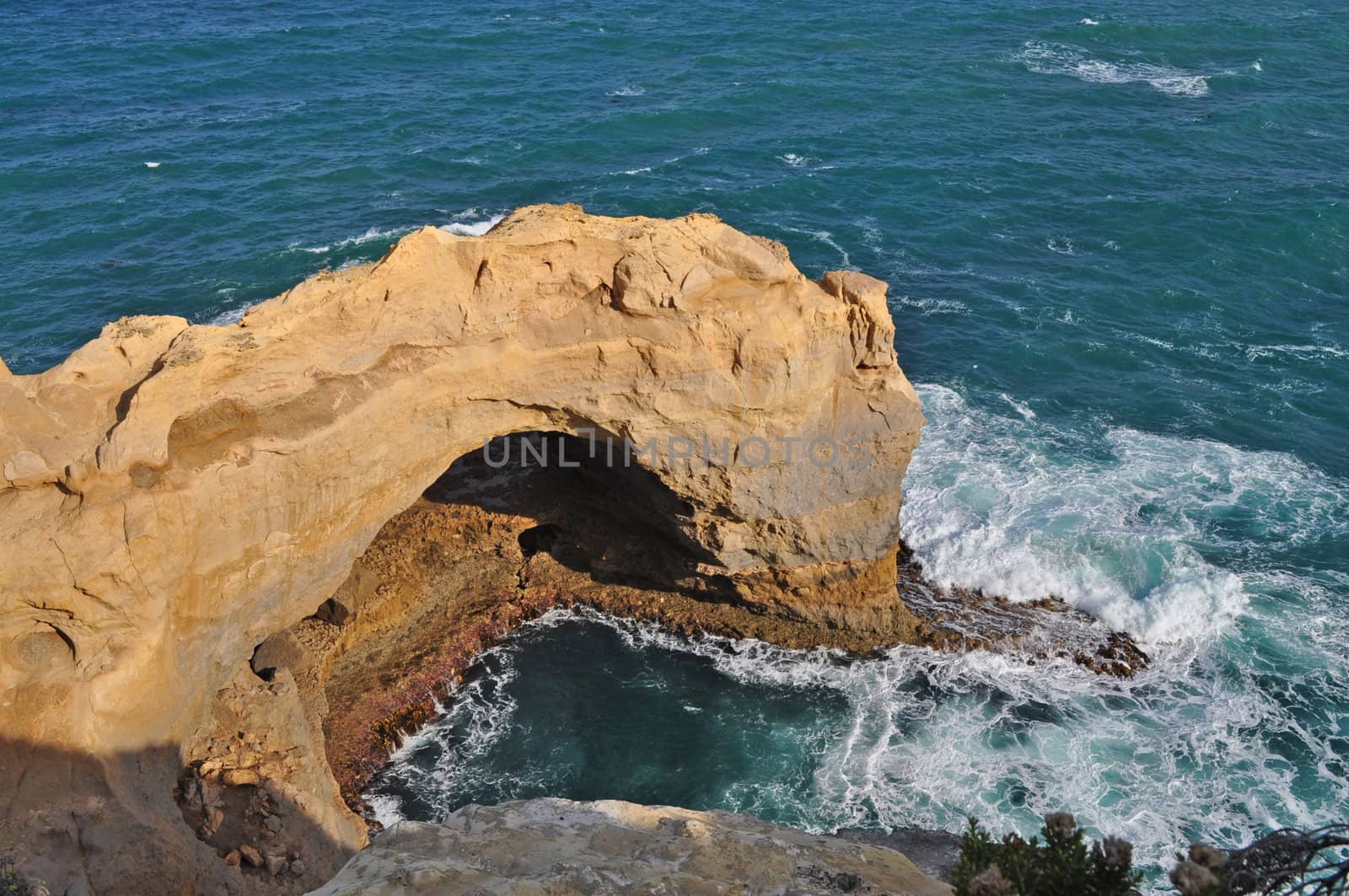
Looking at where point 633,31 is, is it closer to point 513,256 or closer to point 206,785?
point 513,256

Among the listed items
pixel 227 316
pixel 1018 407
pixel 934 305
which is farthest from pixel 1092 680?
pixel 227 316

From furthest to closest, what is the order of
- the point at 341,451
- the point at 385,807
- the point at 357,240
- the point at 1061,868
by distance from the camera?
the point at 357,240 → the point at 385,807 → the point at 341,451 → the point at 1061,868

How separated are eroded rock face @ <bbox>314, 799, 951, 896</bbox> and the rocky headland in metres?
0.18

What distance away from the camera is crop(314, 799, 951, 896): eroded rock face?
12352 mm

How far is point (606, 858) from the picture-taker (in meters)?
13.4

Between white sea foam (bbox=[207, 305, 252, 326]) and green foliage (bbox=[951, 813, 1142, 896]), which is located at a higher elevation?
green foliage (bbox=[951, 813, 1142, 896])

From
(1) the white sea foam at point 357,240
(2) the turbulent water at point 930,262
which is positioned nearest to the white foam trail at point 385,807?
(2) the turbulent water at point 930,262

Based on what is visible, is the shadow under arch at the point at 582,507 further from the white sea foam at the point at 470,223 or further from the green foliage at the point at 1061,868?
the white sea foam at the point at 470,223

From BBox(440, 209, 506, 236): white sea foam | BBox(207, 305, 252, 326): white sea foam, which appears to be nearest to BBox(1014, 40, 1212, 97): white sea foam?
BBox(440, 209, 506, 236): white sea foam

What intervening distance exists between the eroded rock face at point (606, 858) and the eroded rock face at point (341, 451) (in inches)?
224

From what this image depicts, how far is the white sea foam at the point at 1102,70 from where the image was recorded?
56344 millimetres

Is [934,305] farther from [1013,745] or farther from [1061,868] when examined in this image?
[1061,868]

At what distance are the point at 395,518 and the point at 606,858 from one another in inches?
658

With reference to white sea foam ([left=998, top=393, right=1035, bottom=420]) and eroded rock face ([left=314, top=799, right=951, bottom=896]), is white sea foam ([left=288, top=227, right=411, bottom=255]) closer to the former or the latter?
white sea foam ([left=998, top=393, right=1035, bottom=420])
